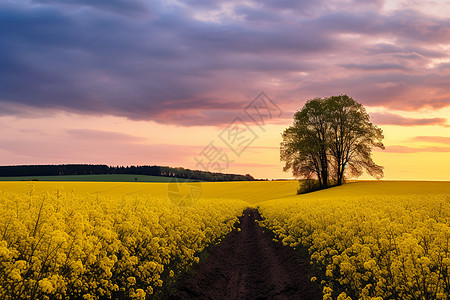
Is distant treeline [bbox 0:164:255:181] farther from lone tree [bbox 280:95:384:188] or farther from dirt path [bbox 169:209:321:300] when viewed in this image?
dirt path [bbox 169:209:321:300]

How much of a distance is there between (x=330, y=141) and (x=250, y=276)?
4281 centimetres

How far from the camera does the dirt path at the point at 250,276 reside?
11234mm

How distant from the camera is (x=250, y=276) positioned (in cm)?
1387

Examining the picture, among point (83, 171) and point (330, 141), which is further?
point (83, 171)

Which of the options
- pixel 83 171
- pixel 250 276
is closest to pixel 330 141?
pixel 250 276

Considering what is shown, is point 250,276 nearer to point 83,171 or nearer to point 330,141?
point 330,141

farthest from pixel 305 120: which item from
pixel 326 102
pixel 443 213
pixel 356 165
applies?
pixel 443 213

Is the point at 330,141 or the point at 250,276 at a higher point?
the point at 330,141

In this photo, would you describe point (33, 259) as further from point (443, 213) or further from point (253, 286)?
point (443, 213)

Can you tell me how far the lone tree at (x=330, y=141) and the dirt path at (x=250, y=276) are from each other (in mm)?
36073

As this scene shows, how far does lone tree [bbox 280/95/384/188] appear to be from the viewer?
172ft

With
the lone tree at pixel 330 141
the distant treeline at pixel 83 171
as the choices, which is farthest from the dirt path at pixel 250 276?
the distant treeline at pixel 83 171

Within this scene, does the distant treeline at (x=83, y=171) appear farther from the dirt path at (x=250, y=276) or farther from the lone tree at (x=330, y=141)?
the dirt path at (x=250, y=276)

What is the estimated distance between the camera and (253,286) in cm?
1252
